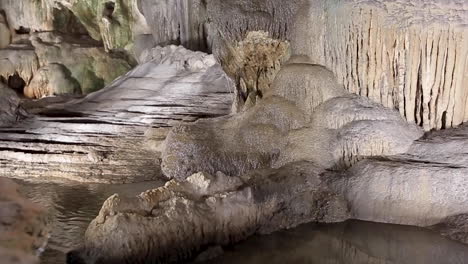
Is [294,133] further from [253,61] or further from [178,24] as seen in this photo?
[178,24]

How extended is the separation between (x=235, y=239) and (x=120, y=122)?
4253mm

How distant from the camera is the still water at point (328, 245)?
430cm

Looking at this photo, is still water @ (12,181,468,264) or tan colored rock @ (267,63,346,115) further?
tan colored rock @ (267,63,346,115)

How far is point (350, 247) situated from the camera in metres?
4.57

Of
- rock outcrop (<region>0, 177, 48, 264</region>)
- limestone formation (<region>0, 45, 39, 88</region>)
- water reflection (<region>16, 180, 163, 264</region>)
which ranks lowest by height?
water reflection (<region>16, 180, 163, 264</region>)

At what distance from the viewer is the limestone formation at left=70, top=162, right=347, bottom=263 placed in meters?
4.05


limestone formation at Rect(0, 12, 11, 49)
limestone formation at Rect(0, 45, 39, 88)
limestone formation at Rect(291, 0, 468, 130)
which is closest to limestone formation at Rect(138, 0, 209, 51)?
limestone formation at Rect(0, 45, 39, 88)

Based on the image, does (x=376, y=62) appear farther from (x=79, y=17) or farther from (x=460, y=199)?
(x=79, y=17)

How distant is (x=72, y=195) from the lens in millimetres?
5699

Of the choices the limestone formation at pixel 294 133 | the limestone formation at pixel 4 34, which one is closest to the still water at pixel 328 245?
the limestone formation at pixel 294 133

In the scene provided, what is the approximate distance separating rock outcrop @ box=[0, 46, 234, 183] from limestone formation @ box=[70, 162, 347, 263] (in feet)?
5.77

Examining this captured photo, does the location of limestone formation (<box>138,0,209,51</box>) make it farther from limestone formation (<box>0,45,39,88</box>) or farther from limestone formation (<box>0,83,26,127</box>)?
limestone formation (<box>0,83,26,127</box>)

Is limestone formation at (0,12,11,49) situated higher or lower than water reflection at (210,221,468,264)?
higher

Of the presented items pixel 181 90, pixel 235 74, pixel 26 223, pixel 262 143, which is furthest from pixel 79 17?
pixel 26 223
